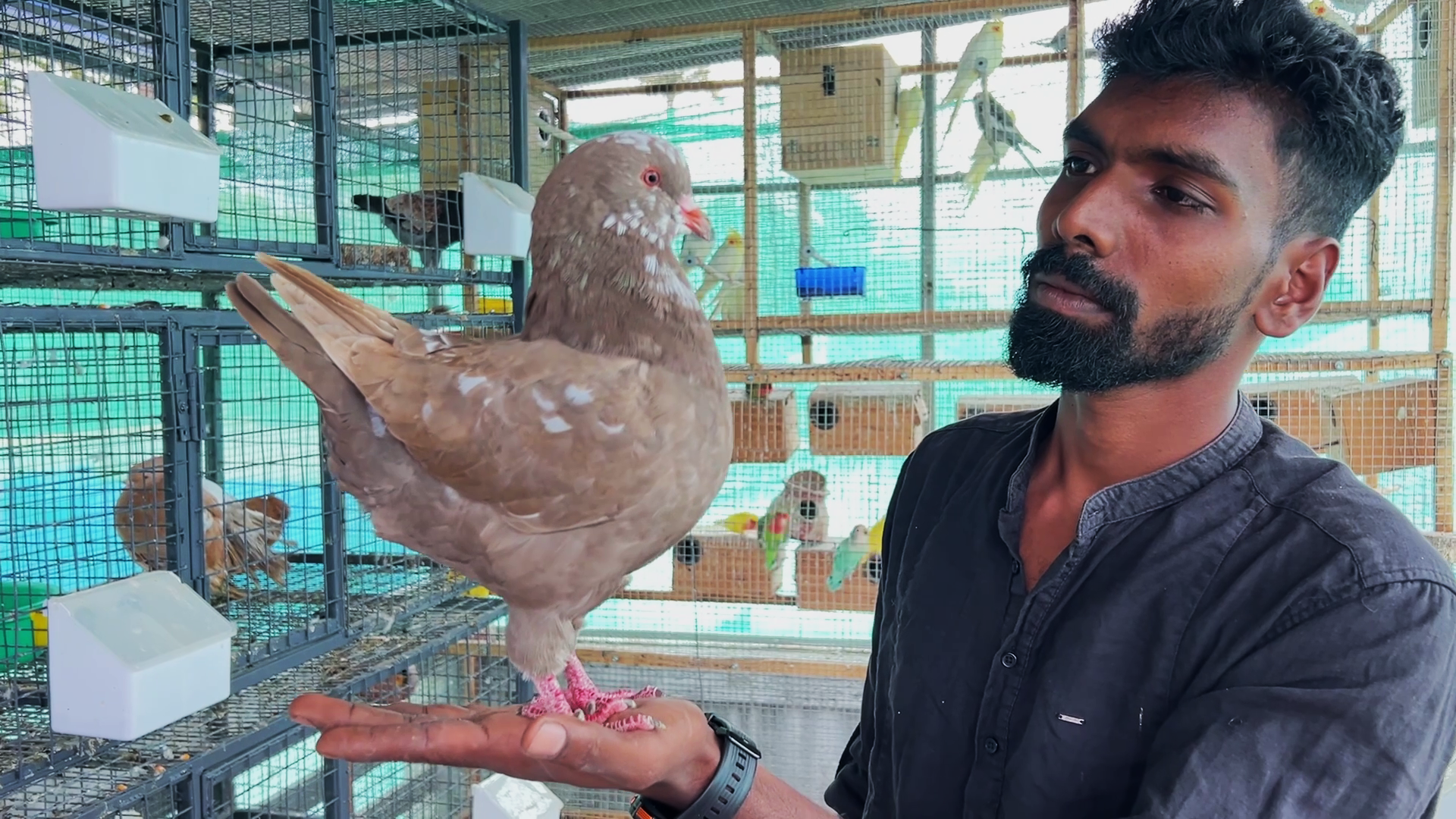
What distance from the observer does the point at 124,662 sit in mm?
1578

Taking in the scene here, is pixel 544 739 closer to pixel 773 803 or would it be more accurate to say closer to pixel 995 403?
pixel 773 803

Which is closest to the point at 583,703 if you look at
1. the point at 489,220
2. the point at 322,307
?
the point at 322,307

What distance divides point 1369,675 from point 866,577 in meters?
2.97

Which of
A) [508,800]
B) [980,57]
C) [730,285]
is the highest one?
[980,57]

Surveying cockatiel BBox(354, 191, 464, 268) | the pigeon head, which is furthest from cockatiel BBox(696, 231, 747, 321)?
the pigeon head

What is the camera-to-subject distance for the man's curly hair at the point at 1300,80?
1.18 metres

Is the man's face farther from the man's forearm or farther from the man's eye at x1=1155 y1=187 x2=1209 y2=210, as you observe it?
the man's forearm

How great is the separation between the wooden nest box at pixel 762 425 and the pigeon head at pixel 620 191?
8.61ft

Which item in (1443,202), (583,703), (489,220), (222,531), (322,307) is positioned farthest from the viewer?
(1443,202)

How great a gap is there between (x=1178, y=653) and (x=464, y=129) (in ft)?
10.2

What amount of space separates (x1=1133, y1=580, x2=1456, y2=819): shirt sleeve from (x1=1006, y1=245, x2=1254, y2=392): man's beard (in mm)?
360

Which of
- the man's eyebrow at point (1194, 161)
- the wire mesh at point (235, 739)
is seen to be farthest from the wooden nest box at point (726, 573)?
the man's eyebrow at point (1194, 161)

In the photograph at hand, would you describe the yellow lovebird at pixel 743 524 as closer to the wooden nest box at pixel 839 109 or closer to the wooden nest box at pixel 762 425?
the wooden nest box at pixel 762 425

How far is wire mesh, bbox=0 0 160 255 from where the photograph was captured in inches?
74.4
